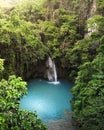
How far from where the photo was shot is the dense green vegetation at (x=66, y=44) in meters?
11.6

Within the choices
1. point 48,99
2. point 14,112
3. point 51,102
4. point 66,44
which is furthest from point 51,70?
point 14,112

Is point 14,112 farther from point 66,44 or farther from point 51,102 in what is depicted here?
point 66,44

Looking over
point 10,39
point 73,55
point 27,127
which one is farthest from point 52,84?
point 27,127

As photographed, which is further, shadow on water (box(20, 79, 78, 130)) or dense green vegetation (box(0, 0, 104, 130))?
shadow on water (box(20, 79, 78, 130))

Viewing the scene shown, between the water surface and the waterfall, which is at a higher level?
Result: the waterfall

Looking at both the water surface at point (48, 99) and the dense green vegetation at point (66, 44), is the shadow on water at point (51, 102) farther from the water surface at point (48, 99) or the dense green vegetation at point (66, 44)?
the dense green vegetation at point (66, 44)

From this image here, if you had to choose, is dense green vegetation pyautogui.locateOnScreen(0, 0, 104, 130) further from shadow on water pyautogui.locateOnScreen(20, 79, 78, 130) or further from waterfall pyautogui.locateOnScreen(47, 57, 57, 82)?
shadow on water pyautogui.locateOnScreen(20, 79, 78, 130)

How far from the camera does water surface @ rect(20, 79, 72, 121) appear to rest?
1473 cm

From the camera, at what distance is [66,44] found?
19.7 m

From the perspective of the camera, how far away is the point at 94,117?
10500 millimetres

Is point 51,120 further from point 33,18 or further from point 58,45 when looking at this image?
point 33,18

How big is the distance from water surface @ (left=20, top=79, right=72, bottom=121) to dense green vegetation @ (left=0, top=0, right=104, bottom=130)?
1132 millimetres

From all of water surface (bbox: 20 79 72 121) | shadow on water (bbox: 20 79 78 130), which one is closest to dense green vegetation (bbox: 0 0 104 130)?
shadow on water (bbox: 20 79 78 130)

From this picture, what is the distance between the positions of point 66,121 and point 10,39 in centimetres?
682
